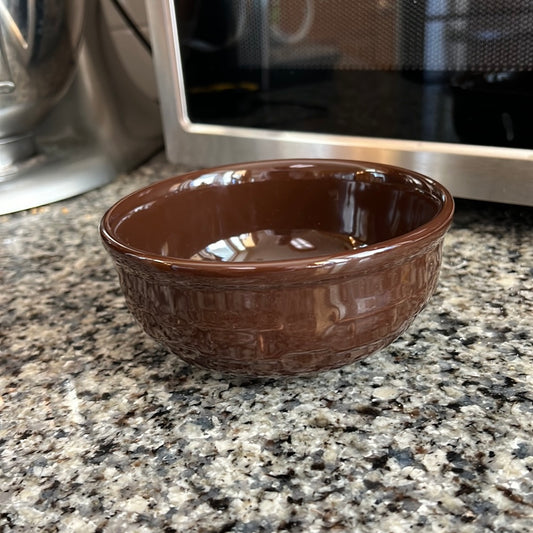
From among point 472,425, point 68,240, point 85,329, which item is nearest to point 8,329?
point 85,329

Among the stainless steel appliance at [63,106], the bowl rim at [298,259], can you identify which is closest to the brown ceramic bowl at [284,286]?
the bowl rim at [298,259]

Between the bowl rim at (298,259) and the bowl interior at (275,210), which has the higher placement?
the bowl rim at (298,259)

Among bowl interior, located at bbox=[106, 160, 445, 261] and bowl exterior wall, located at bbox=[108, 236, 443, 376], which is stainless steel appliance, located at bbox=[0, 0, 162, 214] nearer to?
bowl interior, located at bbox=[106, 160, 445, 261]

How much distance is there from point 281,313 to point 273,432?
0.07 meters

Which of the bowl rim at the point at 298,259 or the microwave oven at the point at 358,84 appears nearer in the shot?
the bowl rim at the point at 298,259

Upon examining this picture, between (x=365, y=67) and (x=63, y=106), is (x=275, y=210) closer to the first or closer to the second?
(x=365, y=67)

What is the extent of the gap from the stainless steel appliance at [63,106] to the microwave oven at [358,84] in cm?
11

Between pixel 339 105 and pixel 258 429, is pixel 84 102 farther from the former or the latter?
pixel 258 429

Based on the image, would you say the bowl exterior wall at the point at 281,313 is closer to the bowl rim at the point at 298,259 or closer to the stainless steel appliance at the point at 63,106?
the bowl rim at the point at 298,259

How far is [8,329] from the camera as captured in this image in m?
0.45

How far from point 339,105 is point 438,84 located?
0.10 m

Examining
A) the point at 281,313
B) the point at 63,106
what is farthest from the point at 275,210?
the point at 63,106

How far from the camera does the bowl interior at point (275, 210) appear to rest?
0.41 metres

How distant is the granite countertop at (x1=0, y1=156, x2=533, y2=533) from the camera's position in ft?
0.87
